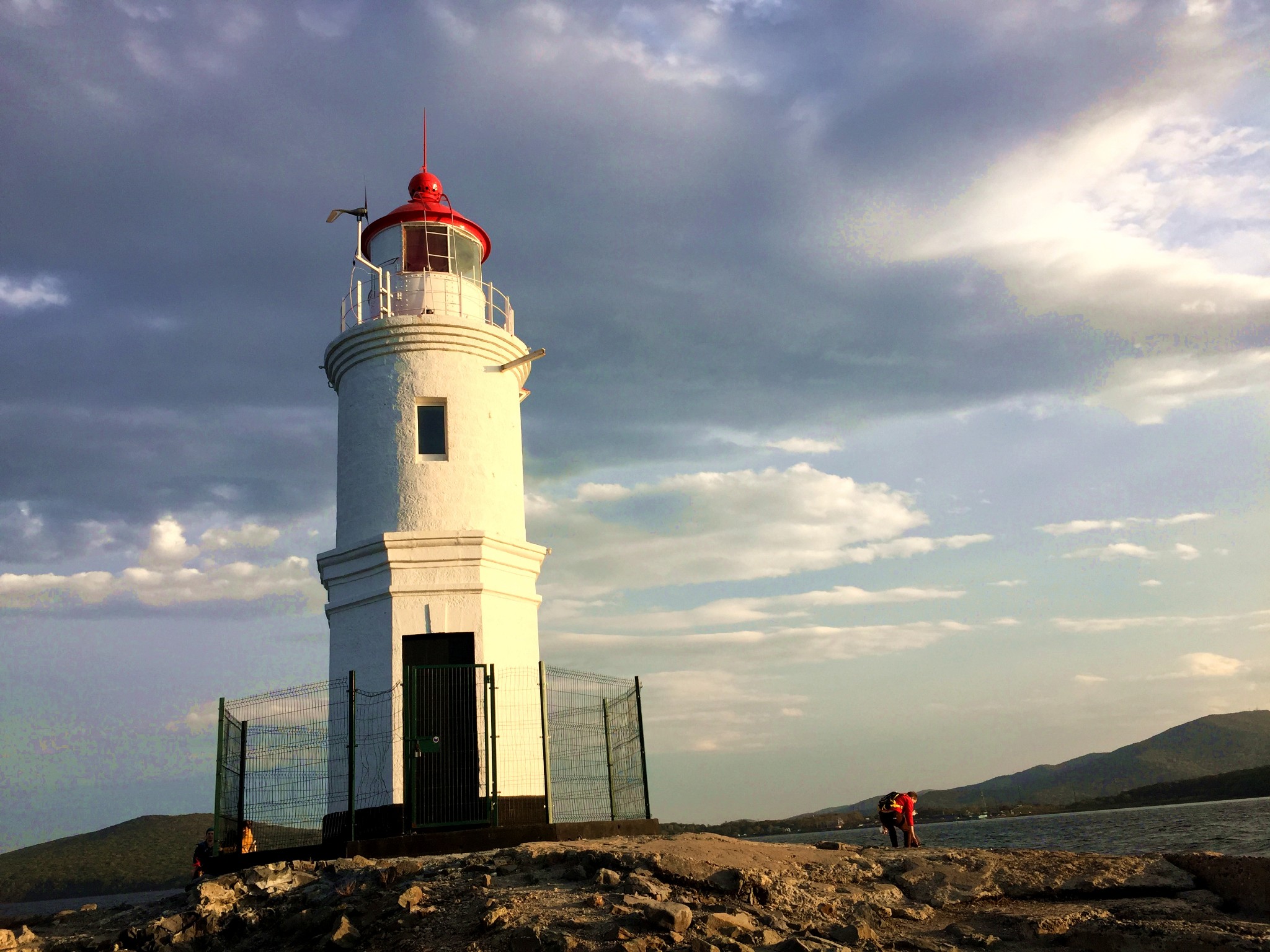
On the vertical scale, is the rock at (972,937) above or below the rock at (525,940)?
below

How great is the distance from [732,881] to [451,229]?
39.2ft

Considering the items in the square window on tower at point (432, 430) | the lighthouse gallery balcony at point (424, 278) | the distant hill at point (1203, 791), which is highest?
the lighthouse gallery balcony at point (424, 278)

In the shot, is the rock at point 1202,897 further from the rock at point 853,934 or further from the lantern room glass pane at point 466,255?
the lantern room glass pane at point 466,255

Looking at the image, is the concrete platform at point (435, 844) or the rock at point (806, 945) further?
the concrete platform at point (435, 844)

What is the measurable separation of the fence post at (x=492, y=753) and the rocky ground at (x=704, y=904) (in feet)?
6.47

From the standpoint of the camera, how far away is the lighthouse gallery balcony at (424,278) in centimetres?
1622

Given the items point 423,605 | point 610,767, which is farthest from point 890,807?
point 423,605

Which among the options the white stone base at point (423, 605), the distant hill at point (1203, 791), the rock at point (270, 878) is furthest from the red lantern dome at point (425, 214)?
the distant hill at point (1203, 791)

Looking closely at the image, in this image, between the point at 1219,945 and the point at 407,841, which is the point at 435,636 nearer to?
the point at 407,841

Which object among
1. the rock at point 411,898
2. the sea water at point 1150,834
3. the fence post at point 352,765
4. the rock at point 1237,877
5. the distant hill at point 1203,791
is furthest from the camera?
the distant hill at point 1203,791

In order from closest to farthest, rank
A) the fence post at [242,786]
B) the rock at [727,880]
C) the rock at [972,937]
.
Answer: the rock at [972,937], the rock at [727,880], the fence post at [242,786]

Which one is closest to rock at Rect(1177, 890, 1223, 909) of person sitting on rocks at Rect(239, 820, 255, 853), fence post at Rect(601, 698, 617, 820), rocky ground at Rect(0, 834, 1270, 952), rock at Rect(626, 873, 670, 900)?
rocky ground at Rect(0, 834, 1270, 952)

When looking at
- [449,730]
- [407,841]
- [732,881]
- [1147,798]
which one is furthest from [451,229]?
[1147,798]

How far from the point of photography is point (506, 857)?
976 centimetres
